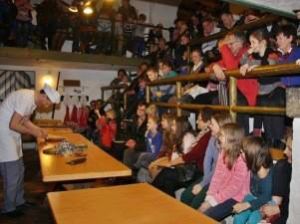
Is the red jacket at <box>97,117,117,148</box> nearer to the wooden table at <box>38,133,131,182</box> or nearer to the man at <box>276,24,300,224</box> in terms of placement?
the wooden table at <box>38,133,131,182</box>

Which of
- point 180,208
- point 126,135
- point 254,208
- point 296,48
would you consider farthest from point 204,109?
point 126,135

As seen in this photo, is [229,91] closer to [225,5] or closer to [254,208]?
[254,208]

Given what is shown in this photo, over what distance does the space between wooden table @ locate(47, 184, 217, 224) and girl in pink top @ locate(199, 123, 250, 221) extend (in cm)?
69

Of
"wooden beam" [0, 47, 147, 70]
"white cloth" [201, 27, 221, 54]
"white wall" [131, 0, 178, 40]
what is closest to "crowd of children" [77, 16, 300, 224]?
"white cloth" [201, 27, 221, 54]

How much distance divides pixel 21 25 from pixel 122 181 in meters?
5.95

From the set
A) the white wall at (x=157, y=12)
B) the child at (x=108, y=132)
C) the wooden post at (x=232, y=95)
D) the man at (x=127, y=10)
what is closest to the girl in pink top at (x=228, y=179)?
the wooden post at (x=232, y=95)

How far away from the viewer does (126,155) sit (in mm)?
5309

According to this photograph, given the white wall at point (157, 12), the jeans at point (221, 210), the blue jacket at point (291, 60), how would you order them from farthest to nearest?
1. the white wall at point (157, 12)
2. the blue jacket at point (291, 60)
3. the jeans at point (221, 210)

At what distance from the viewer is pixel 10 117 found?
427cm

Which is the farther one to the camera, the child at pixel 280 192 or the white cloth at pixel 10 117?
the white cloth at pixel 10 117

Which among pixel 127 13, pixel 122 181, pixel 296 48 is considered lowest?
pixel 122 181

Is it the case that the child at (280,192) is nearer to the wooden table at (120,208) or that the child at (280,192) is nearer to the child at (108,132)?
the wooden table at (120,208)

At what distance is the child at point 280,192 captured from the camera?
7.48ft

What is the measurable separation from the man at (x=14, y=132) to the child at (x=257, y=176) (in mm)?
2738
